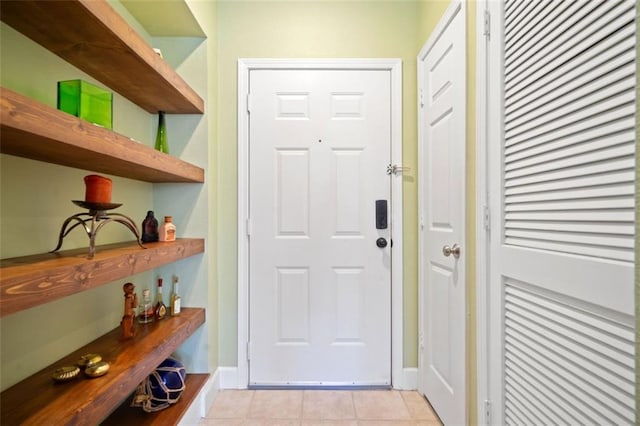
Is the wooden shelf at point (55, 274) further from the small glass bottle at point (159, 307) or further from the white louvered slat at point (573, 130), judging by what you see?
the white louvered slat at point (573, 130)

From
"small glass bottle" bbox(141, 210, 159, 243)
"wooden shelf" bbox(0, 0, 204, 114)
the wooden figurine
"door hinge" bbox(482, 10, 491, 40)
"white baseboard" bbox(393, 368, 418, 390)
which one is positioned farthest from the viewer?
"white baseboard" bbox(393, 368, 418, 390)

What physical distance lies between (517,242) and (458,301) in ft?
1.61

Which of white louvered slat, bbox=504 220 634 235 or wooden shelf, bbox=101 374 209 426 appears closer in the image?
white louvered slat, bbox=504 220 634 235

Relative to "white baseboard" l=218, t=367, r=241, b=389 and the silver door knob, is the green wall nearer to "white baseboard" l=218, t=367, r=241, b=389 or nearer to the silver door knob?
"white baseboard" l=218, t=367, r=241, b=389

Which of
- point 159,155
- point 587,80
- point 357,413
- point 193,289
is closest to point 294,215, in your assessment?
point 193,289

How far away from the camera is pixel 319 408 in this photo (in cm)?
168

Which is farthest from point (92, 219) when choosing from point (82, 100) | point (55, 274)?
point (82, 100)

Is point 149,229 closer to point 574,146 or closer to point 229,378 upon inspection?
point 229,378

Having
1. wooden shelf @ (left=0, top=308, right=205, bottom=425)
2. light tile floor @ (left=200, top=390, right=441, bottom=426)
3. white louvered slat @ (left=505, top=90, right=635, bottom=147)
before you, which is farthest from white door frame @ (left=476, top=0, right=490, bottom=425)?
wooden shelf @ (left=0, top=308, right=205, bottom=425)

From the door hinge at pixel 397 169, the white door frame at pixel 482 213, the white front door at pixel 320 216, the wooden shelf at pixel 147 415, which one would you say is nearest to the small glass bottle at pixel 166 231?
the white front door at pixel 320 216

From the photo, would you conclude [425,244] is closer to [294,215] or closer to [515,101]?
[294,215]

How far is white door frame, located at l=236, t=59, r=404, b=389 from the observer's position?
6.16 feet

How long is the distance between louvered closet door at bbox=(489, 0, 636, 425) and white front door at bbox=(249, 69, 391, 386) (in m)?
0.85

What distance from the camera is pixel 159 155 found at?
1241mm
